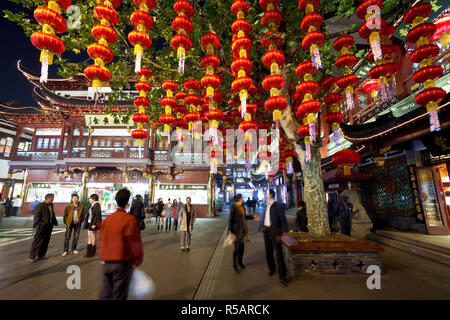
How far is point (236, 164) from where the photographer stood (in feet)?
100

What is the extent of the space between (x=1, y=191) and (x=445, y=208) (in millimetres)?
32548

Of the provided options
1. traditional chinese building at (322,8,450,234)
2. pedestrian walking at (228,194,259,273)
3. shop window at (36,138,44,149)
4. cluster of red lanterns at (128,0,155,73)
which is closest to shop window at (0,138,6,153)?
shop window at (36,138,44,149)

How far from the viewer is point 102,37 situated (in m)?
3.86

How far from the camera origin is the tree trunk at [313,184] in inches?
195

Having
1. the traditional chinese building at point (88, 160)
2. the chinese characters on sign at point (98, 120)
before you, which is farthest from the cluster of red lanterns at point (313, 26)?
the chinese characters on sign at point (98, 120)

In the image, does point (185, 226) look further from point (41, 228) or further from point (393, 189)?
point (393, 189)

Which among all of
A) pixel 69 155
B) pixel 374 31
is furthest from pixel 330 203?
pixel 69 155

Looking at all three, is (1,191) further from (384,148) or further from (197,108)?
(384,148)

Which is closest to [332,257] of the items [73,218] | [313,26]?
[313,26]

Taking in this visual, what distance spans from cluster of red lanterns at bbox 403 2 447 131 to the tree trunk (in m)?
2.27

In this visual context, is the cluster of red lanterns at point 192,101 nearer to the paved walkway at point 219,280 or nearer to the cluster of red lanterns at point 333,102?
the cluster of red lanterns at point 333,102

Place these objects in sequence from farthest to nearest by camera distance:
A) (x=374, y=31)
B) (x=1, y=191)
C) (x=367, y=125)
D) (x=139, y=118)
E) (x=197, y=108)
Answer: (x=1, y=191) → (x=367, y=125) → (x=197, y=108) → (x=139, y=118) → (x=374, y=31)
